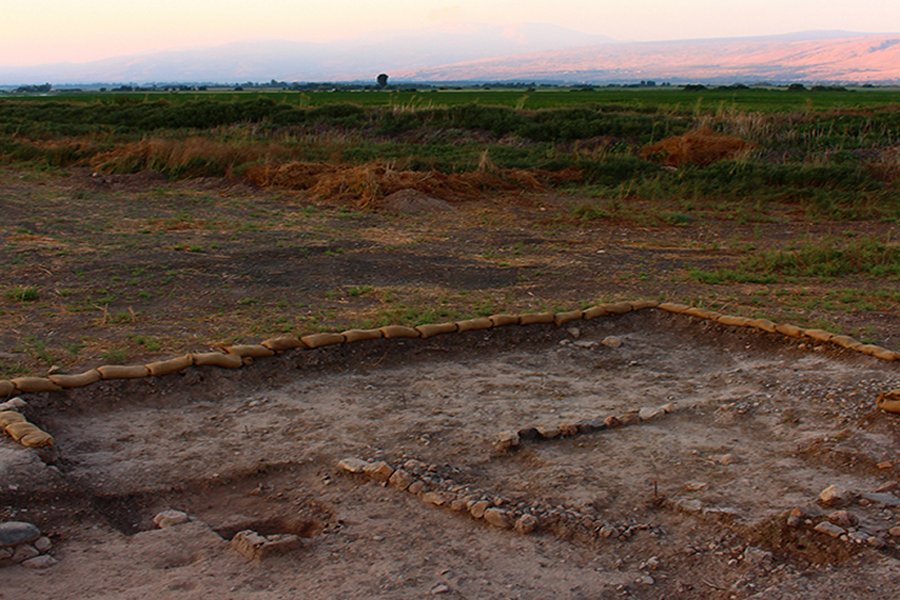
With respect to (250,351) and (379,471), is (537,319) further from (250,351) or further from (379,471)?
(379,471)

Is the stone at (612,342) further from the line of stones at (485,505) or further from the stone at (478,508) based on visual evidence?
the stone at (478,508)

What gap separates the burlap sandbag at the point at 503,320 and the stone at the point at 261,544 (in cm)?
316

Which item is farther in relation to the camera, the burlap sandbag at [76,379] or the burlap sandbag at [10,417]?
the burlap sandbag at [76,379]

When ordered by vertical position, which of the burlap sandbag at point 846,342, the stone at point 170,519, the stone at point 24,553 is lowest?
the stone at point 170,519

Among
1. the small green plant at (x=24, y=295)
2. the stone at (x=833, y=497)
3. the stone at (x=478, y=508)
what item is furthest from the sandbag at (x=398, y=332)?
the small green plant at (x=24, y=295)

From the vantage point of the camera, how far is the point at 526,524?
4.08 m

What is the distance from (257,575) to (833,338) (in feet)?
14.0

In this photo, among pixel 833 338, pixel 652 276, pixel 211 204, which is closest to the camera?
pixel 833 338

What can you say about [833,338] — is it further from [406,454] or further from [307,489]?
[307,489]

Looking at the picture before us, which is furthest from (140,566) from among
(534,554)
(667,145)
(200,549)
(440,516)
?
(667,145)

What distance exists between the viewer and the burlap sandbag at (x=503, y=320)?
6914mm

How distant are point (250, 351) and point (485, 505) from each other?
7.98ft

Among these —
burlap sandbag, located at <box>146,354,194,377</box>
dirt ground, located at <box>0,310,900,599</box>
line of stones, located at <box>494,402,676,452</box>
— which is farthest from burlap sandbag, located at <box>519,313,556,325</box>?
burlap sandbag, located at <box>146,354,194,377</box>

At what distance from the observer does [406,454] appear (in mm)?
4910
